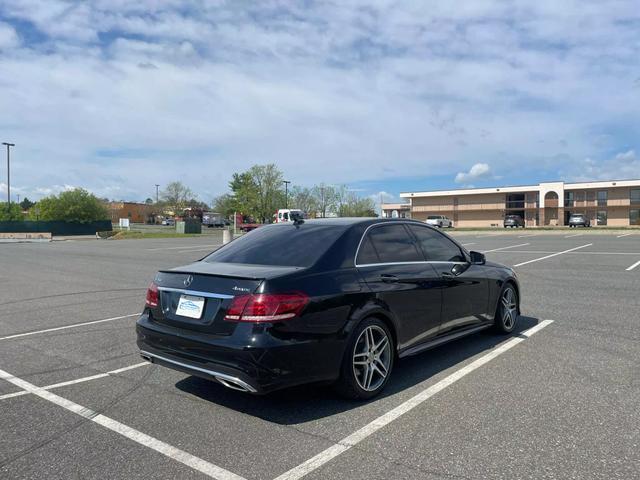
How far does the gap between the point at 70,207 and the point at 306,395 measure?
6424 centimetres

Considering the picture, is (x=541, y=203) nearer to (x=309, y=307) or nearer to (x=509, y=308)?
(x=509, y=308)

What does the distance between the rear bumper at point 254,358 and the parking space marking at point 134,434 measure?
1.89ft

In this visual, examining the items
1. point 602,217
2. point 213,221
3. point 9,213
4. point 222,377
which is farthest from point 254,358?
point 213,221

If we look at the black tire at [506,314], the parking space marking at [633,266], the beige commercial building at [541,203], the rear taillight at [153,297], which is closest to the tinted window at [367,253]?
the rear taillight at [153,297]

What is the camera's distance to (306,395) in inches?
174

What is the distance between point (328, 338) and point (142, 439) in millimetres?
1492

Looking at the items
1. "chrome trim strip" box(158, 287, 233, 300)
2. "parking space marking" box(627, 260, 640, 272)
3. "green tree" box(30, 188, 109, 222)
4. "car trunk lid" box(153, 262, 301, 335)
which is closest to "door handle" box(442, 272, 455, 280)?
"car trunk lid" box(153, 262, 301, 335)

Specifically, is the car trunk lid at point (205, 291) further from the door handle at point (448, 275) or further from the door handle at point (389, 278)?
the door handle at point (448, 275)

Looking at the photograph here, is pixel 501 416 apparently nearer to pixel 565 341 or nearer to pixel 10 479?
pixel 565 341

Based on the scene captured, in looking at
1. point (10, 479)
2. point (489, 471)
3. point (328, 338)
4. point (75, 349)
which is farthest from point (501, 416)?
point (75, 349)

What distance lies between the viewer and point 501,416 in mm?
3863

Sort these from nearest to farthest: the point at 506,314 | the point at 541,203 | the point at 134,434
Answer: the point at 134,434 → the point at 506,314 → the point at 541,203

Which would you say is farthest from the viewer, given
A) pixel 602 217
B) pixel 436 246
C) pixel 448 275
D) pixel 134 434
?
pixel 602 217

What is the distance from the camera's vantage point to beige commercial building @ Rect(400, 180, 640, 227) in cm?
7531
